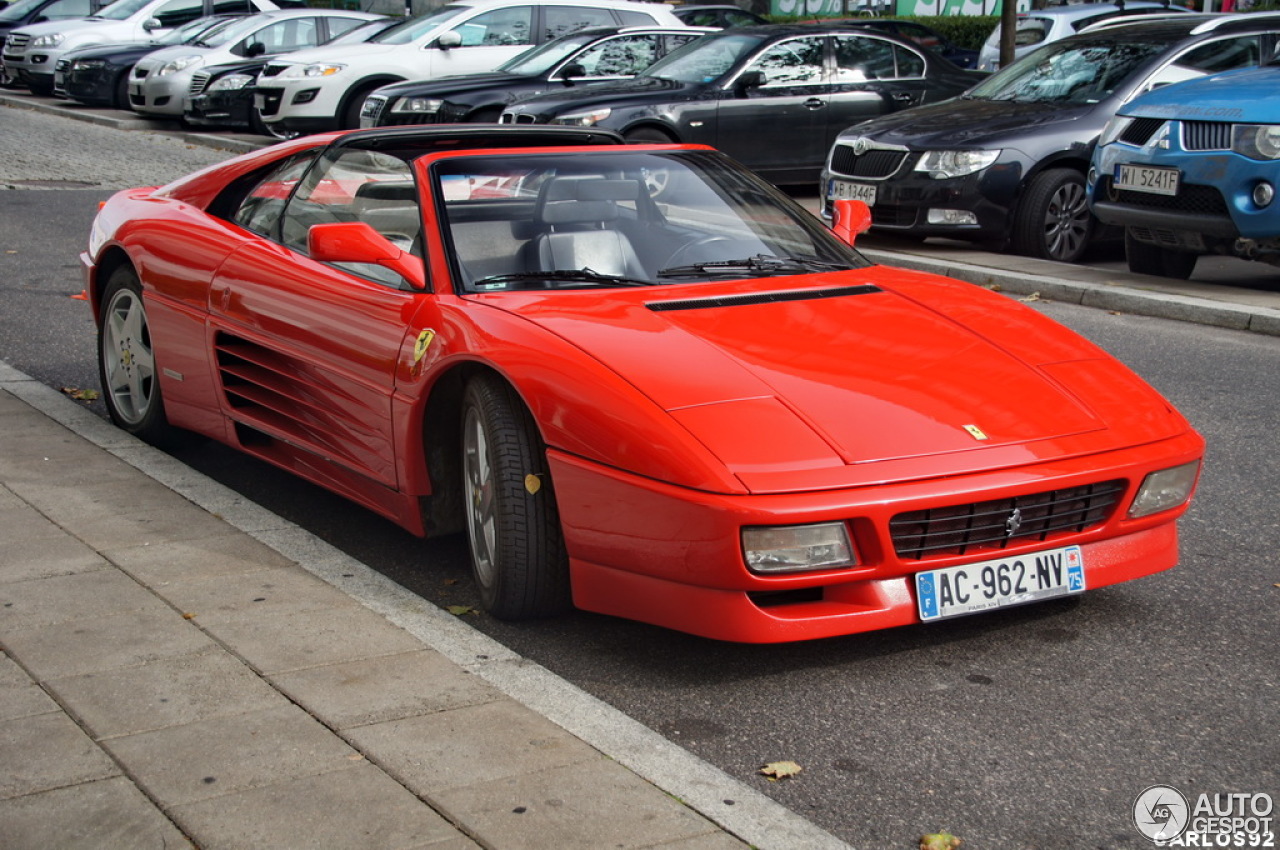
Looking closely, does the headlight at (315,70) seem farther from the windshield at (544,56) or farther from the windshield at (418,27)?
the windshield at (544,56)

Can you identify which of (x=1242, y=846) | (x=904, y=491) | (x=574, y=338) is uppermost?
(x=574, y=338)

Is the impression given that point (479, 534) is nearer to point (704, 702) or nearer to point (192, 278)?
point (704, 702)

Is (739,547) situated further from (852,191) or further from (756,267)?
(852,191)

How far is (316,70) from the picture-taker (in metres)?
18.9

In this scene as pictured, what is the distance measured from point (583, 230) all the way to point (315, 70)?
49.5 ft

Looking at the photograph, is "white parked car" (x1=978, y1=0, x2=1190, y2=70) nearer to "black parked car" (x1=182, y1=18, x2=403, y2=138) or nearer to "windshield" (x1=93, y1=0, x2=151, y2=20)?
"black parked car" (x1=182, y1=18, x2=403, y2=138)

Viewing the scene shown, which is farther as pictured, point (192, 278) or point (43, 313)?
point (43, 313)

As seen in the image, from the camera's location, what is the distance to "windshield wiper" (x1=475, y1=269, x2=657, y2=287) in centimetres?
457

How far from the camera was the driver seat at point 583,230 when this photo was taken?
469 cm

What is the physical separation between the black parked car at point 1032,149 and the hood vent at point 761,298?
6.83m

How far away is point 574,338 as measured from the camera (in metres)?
4.03

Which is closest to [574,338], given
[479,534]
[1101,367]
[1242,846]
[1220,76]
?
[479,534]

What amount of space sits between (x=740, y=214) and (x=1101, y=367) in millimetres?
1326

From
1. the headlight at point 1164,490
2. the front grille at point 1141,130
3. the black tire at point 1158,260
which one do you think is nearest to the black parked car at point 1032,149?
the black tire at point 1158,260
